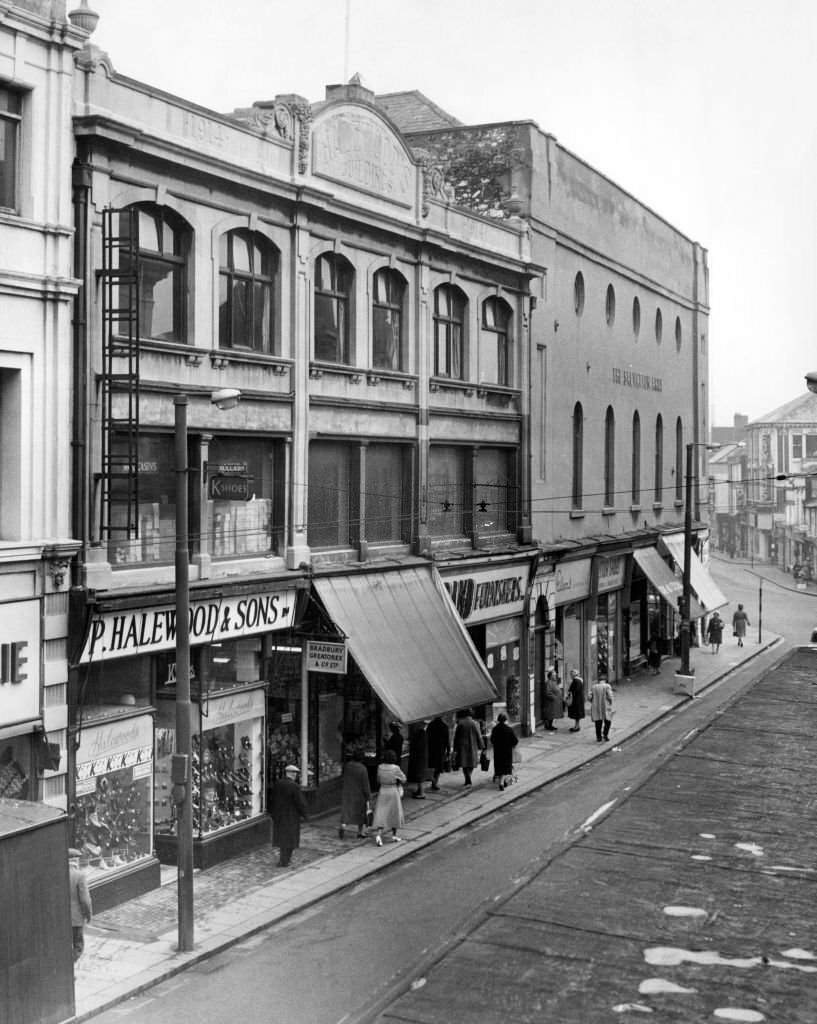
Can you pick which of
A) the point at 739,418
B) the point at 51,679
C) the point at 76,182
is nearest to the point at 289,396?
the point at 76,182

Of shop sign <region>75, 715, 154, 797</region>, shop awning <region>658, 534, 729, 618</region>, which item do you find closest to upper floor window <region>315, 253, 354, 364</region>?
shop sign <region>75, 715, 154, 797</region>

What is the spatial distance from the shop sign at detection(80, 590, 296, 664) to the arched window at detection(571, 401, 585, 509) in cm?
1673

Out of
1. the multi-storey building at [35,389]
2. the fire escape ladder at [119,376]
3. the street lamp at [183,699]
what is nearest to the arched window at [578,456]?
the fire escape ladder at [119,376]

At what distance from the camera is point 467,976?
7.36 metres

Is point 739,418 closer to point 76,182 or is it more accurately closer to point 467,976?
point 76,182

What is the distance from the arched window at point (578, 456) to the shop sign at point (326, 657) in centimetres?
1612

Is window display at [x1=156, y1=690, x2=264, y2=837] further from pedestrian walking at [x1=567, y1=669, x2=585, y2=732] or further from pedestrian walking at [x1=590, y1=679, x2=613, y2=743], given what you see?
pedestrian walking at [x1=567, y1=669, x2=585, y2=732]

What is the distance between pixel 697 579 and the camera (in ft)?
156

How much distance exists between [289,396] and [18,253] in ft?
23.1

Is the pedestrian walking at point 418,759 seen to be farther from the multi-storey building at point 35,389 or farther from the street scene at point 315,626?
the multi-storey building at point 35,389

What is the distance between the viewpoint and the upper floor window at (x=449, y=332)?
30406 millimetres

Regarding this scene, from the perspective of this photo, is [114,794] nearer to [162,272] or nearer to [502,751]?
[162,272]

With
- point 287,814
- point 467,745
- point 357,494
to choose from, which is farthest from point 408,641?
point 287,814

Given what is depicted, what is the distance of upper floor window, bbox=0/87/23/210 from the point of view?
18156mm
